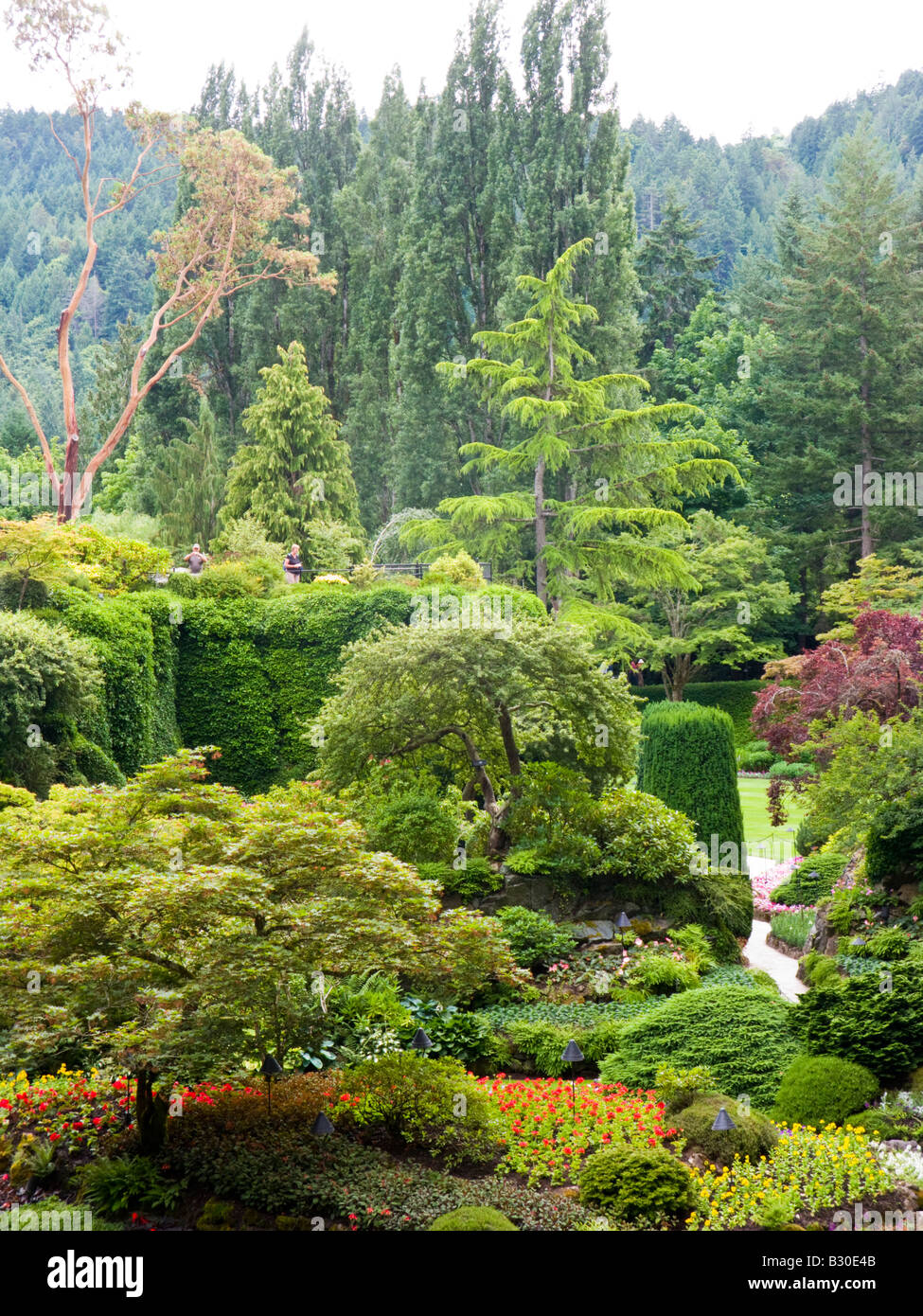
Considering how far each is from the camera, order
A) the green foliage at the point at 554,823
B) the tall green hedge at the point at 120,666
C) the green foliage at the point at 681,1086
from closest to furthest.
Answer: the green foliage at the point at 681,1086 < the green foliage at the point at 554,823 < the tall green hedge at the point at 120,666

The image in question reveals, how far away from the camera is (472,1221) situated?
6266 mm

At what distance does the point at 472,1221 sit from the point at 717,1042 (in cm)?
319

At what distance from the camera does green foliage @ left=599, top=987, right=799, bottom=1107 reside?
335 inches

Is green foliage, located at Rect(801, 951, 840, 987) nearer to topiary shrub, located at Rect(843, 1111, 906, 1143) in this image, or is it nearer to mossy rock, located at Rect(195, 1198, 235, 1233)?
topiary shrub, located at Rect(843, 1111, 906, 1143)

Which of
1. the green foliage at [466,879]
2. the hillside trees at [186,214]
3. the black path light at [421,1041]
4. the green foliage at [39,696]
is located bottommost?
the black path light at [421,1041]

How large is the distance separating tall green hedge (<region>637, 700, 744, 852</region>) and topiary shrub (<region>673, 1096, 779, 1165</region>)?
7.56m

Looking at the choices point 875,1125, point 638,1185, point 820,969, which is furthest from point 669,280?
point 638,1185

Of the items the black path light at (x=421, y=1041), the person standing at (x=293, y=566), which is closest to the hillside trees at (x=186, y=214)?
the person standing at (x=293, y=566)

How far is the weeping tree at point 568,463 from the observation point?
25500mm

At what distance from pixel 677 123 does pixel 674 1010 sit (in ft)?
266

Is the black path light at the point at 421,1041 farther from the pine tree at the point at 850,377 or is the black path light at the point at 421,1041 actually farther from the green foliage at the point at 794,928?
the pine tree at the point at 850,377

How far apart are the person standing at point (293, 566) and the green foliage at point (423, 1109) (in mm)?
16218

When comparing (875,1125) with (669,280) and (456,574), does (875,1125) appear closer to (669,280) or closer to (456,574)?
(456,574)

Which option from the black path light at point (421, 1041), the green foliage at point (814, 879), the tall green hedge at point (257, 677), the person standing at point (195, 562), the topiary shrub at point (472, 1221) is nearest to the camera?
the topiary shrub at point (472, 1221)
